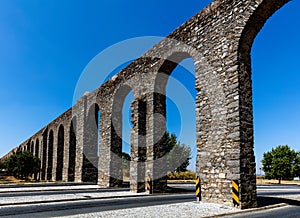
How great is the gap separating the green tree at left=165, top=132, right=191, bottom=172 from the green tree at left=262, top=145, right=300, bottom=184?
1389 centimetres

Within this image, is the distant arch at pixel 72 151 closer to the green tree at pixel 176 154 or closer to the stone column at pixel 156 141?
the green tree at pixel 176 154

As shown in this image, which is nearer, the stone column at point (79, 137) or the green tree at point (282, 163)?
the stone column at point (79, 137)

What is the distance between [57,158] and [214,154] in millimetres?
23092

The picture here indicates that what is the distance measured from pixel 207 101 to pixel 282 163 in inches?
1258

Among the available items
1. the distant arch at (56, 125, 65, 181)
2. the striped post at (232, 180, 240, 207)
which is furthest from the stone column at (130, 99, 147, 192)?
the distant arch at (56, 125, 65, 181)

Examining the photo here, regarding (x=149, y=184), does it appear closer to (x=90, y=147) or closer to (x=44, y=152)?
(x=90, y=147)

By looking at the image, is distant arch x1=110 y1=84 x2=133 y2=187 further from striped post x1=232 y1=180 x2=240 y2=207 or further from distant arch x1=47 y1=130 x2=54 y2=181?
distant arch x1=47 y1=130 x2=54 y2=181

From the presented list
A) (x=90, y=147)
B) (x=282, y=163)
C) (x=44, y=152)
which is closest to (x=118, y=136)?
(x=90, y=147)

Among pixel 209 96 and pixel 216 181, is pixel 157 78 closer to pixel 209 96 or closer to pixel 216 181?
pixel 209 96

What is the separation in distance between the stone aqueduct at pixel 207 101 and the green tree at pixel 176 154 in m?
12.7

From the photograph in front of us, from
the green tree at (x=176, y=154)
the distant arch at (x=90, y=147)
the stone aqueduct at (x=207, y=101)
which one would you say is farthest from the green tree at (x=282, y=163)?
the stone aqueduct at (x=207, y=101)

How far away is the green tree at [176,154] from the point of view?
28823 millimetres

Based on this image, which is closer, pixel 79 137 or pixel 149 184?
pixel 149 184

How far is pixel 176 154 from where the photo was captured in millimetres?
29422
